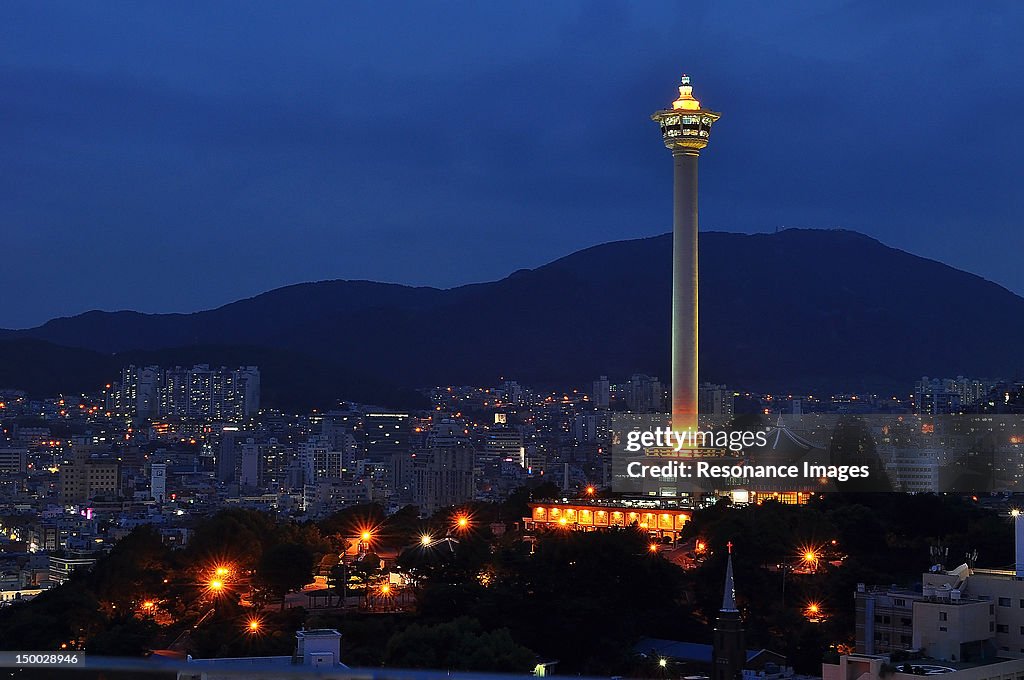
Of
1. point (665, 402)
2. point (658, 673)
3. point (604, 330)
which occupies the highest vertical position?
point (604, 330)

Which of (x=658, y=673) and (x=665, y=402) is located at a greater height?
(x=665, y=402)

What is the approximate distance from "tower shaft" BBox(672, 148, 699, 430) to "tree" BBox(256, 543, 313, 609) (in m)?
6.69

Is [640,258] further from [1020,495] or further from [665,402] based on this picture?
[1020,495]

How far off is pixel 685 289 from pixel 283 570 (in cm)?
757

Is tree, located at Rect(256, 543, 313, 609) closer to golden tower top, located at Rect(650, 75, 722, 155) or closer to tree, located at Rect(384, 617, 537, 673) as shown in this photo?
tree, located at Rect(384, 617, 537, 673)

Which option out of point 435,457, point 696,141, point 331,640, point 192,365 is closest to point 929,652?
point 331,640

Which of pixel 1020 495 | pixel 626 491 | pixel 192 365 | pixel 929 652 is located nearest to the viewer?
pixel 929 652

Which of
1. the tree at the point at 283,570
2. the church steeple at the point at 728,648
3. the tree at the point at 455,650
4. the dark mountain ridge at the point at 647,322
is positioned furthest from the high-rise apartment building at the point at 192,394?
the church steeple at the point at 728,648

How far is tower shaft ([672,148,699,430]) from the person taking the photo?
1576 centimetres

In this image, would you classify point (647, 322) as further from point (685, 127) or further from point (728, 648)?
point (728, 648)

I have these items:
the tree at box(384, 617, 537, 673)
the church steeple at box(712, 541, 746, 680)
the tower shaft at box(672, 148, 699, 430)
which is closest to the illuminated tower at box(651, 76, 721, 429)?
the tower shaft at box(672, 148, 699, 430)

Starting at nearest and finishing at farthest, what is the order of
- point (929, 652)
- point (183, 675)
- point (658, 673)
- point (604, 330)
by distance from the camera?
1. point (183, 675)
2. point (929, 652)
3. point (658, 673)
4. point (604, 330)

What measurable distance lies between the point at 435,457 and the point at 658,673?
19549mm

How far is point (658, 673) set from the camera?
779cm
